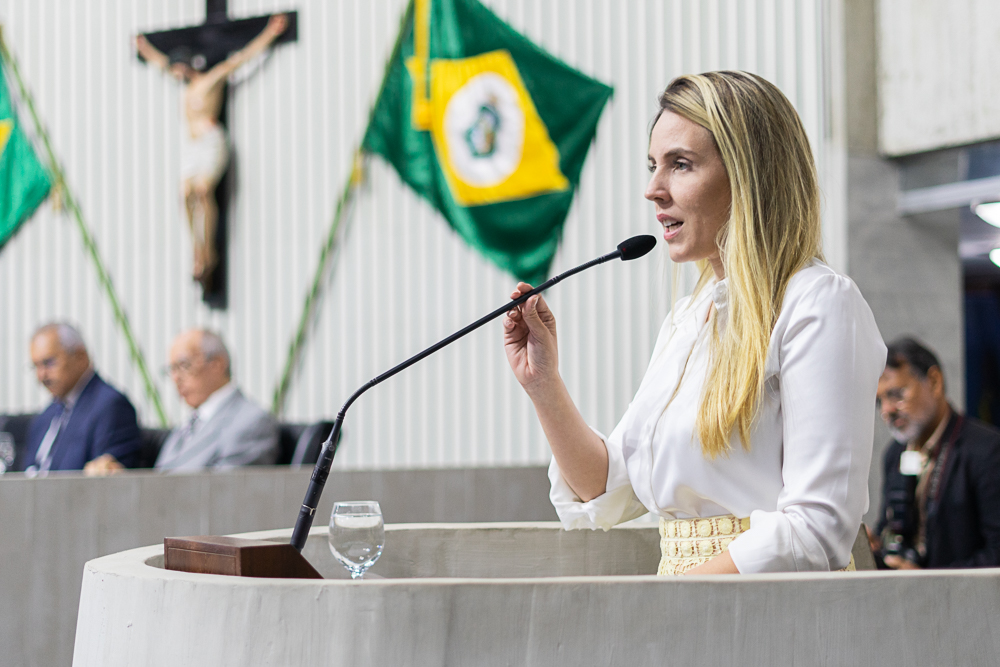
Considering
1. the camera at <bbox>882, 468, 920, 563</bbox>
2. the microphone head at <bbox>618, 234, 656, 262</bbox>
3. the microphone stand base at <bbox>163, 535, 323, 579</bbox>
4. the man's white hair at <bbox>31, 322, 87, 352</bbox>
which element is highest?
the man's white hair at <bbox>31, 322, 87, 352</bbox>

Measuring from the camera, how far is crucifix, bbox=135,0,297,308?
5.97 m

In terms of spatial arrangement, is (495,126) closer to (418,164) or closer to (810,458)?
(418,164)

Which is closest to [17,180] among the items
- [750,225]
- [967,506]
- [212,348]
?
[212,348]

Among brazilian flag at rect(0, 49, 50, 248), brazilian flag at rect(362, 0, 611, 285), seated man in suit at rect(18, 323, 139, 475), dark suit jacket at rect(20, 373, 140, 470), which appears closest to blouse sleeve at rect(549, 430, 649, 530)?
seated man in suit at rect(18, 323, 139, 475)

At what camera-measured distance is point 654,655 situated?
1073 mm

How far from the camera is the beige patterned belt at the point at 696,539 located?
4.79 feet

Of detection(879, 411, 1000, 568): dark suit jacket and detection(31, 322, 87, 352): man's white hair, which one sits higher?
detection(31, 322, 87, 352): man's white hair

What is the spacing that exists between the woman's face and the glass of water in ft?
1.85

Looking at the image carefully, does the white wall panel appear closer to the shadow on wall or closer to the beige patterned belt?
the shadow on wall

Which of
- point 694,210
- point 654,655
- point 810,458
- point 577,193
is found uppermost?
point 577,193

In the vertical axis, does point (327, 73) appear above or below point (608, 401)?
above

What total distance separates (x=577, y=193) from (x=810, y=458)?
3950 millimetres

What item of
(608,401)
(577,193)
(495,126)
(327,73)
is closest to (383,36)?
(327,73)

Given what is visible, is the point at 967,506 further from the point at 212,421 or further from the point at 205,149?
the point at 205,149
